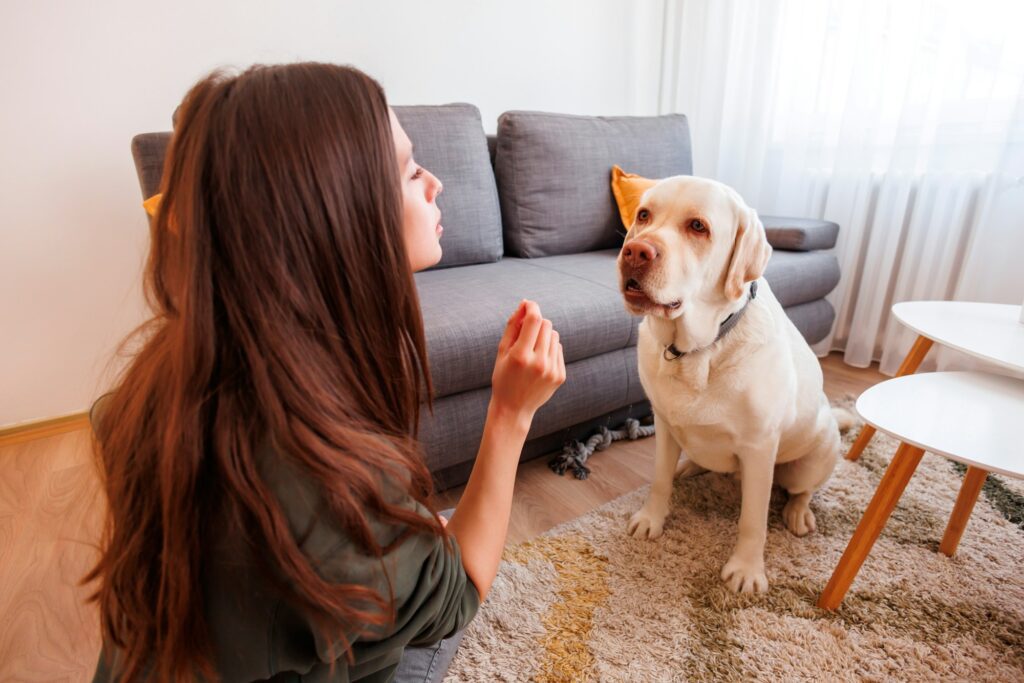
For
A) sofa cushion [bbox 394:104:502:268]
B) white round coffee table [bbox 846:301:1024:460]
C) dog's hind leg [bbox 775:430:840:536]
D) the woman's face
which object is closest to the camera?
the woman's face

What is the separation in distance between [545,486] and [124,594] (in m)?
1.24

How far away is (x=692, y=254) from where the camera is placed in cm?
109

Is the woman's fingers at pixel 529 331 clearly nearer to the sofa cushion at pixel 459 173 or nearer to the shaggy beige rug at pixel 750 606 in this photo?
the shaggy beige rug at pixel 750 606

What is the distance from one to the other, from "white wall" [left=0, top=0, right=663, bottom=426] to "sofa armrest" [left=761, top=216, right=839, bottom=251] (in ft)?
5.64

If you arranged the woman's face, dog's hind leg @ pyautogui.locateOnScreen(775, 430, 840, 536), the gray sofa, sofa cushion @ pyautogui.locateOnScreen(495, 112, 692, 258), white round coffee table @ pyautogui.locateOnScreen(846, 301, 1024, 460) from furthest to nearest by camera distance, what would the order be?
sofa cushion @ pyautogui.locateOnScreen(495, 112, 692, 258), the gray sofa, dog's hind leg @ pyautogui.locateOnScreen(775, 430, 840, 536), white round coffee table @ pyautogui.locateOnScreen(846, 301, 1024, 460), the woman's face

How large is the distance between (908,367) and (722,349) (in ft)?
2.94

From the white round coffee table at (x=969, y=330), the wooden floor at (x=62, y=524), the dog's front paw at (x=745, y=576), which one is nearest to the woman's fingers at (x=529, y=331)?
the wooden floor at (x=62, y=524)

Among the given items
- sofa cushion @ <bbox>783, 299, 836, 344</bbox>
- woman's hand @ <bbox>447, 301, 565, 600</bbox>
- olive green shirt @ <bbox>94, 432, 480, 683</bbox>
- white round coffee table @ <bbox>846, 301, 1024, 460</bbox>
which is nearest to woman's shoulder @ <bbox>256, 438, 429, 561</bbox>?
olive green shirt @ <bbox>94, 432, 480, 683</bbox>

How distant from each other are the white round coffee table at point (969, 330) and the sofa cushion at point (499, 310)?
768 mm

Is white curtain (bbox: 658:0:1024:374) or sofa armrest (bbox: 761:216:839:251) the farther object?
sofa armrest (bbox: 761:216:839:251)

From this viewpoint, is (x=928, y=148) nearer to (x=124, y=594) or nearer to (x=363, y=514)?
(x=363, y=514)

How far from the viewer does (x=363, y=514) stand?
0.51 m

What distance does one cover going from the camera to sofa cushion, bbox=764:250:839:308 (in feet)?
6.93

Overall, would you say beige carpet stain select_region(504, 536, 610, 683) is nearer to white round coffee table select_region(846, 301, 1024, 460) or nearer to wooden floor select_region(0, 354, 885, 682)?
wooden floor select_region(0, 354, 885, 682)
